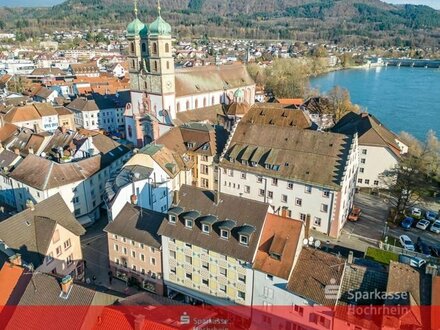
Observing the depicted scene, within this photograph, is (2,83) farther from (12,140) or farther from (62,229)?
(62,229)

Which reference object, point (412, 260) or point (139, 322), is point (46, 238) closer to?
point (139, 322)

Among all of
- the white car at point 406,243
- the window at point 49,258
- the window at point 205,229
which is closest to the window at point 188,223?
the window at point 205,229

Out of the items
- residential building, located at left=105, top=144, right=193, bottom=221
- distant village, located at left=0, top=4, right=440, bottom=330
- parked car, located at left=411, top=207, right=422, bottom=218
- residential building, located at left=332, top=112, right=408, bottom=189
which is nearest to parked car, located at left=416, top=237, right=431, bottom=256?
distant village, located at left=0, top=4, right=440, bottom=330

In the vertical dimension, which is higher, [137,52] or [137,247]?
[137,52]

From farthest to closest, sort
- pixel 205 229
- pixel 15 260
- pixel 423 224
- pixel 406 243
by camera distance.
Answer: pixel 423 224
pixel 406 243
pixel 205 229
pixel 15 260

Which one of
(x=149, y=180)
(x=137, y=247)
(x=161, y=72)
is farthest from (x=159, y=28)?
(x=137, y=247)

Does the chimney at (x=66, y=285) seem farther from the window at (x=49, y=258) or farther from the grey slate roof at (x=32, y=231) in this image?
the window at (x=49, y=258)
